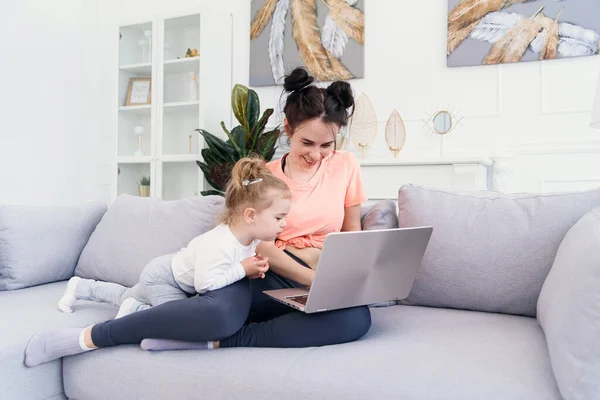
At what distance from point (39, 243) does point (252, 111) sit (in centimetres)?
178

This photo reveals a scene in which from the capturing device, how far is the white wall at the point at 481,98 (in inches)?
121

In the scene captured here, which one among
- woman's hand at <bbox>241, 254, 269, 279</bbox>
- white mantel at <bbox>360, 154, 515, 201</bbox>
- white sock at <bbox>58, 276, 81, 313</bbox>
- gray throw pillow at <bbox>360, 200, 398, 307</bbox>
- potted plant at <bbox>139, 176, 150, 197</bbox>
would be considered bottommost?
white sock at <bbox>58, 276, 81, 313</bbox>

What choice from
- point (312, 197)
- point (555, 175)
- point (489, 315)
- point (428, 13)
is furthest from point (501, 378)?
point (428, 13)

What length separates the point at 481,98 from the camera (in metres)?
3.29

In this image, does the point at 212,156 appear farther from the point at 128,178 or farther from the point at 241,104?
the point at 128,178

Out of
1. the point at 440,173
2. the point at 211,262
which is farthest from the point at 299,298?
the point at 440,173

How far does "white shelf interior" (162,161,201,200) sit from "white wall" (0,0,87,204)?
→ 3.06ft

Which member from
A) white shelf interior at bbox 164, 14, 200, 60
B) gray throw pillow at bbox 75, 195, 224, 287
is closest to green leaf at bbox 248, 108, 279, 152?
white shelf interior at bbox 164, 14, 200, 60

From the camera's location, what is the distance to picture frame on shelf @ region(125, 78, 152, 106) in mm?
4184

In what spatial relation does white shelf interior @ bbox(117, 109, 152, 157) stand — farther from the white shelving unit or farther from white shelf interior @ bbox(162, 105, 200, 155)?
white shelf interior @ bbox(162, 105, 200, 155)

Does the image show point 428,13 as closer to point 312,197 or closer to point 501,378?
point 312,197

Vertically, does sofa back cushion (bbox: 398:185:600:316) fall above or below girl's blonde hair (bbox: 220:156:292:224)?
below

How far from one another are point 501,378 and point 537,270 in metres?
0.55

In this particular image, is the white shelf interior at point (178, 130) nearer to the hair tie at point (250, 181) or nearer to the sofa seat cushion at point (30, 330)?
the sofa seat cushion at point (30, 330)
